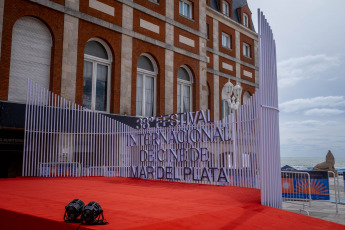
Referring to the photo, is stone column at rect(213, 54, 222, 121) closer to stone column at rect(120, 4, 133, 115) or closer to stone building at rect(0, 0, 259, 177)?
stone building at rect(0, 0, 259, 177)

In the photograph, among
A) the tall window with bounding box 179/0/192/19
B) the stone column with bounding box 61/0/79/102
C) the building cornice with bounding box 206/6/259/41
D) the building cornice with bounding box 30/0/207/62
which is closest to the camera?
the building cornice with bounding box 30/0/207/62

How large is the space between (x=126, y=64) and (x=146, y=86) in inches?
87.0

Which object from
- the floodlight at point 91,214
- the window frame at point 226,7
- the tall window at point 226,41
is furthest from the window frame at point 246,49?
the floodlight at point 91,214

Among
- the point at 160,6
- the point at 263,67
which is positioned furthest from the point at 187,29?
the point at 263,67

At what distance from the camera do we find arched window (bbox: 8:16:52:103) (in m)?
14.5

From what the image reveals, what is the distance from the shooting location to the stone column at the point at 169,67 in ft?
68.1

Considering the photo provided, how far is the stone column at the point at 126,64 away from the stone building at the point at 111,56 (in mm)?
57

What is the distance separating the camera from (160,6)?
2091 cm

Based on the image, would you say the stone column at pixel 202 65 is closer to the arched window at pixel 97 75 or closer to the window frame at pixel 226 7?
the window frame at pixel 226 7

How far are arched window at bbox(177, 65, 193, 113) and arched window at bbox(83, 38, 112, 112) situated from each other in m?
5.79

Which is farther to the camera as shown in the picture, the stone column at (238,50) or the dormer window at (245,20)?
A: the dormer window at (245,20)

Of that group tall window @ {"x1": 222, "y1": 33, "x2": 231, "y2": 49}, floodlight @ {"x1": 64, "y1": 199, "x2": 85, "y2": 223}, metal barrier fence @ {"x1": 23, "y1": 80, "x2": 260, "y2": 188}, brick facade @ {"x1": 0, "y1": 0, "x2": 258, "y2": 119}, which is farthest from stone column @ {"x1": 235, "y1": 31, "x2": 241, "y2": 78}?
floodlight @ {"x1": 64, "y1": 199, "x2": 85, "y2": 223}

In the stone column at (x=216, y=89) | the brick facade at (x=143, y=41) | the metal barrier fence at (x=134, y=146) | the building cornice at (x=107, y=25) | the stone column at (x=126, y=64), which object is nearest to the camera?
the metal barrier fence at (x=134, y=146)

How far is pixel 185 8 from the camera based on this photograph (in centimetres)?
2330
